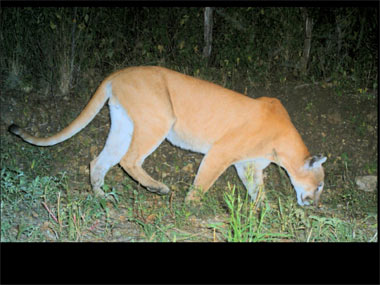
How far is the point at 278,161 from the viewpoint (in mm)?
5297

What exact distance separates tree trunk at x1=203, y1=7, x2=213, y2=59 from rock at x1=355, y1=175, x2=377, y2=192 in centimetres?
324

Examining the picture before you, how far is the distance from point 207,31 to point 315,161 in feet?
11.2

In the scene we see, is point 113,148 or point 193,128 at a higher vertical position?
point 193,128

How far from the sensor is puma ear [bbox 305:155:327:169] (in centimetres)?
509

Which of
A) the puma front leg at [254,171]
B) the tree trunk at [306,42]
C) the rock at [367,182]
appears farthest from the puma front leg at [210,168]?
the tree trunk at [306,42]

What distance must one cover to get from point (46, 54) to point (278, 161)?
4.01 meters

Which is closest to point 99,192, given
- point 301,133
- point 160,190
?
point 160,190

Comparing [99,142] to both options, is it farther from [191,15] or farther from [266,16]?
[266,16]

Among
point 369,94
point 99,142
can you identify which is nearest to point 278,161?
point 99,142

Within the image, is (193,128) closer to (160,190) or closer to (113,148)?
(160,190)

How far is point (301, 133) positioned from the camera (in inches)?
269

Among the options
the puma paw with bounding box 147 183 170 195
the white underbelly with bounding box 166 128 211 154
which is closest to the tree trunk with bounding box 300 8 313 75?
the white underbelly with bounding box 166 128 211 154

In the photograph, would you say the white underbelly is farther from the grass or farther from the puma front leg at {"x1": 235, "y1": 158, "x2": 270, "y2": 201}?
the grass

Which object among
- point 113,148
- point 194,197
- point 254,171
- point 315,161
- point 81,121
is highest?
point 81,121
